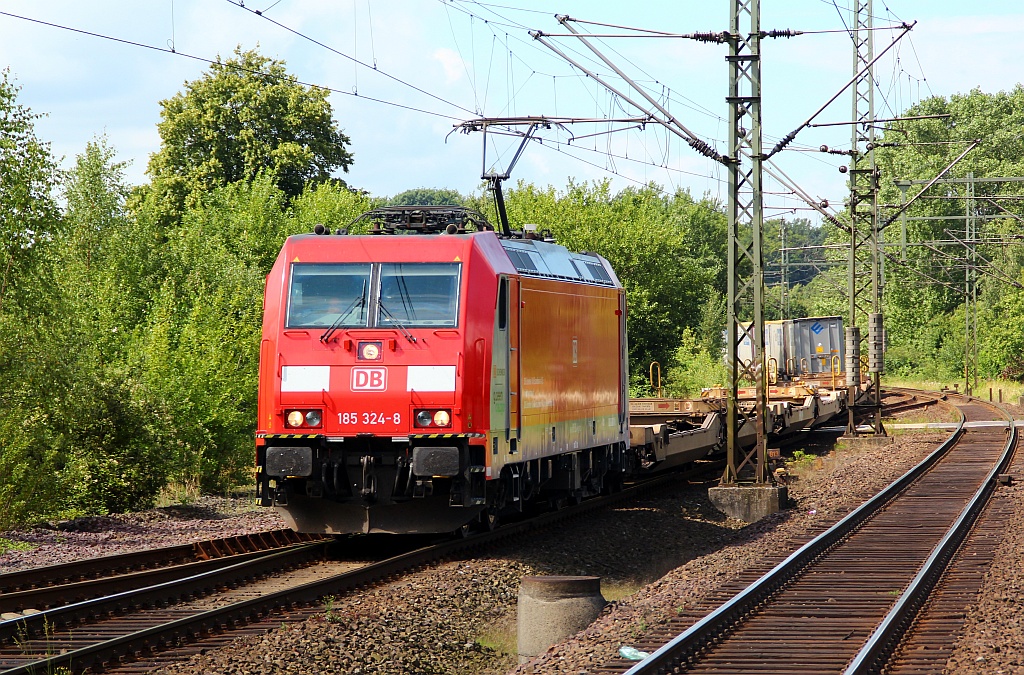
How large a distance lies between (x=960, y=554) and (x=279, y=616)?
299 inches

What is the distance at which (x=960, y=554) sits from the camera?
13.8 m

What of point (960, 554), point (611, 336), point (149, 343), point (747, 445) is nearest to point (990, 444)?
Result: point (747, 445)

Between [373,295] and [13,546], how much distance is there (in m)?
4.83

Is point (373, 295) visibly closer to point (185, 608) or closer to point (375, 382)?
point (375, 382)

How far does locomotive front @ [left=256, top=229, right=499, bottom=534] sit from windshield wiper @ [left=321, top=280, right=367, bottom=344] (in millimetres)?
11

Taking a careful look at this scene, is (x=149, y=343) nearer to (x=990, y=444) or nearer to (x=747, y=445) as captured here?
(x=747, y=445)

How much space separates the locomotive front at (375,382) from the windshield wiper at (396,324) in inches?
0.5

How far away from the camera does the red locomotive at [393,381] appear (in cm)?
1338

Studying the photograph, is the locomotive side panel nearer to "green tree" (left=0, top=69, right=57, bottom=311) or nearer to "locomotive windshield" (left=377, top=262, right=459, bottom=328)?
"locomotive windshield" (left=377, top=262, right=459, bottom=328)

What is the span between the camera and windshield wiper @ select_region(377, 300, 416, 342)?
13578 mm

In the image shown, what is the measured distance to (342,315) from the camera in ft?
45.4

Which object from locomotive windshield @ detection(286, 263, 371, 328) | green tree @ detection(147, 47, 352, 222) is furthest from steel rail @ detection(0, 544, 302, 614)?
green tree @ detection(147, 47, 352, 222)

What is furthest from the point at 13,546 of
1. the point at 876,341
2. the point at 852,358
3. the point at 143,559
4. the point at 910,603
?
the point at 876,341

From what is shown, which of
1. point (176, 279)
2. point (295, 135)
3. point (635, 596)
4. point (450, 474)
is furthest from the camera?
point (295, 135)
